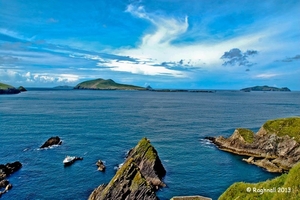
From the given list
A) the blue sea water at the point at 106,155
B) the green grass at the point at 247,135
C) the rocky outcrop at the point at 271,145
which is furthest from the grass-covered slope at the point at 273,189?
the green grass at the point at 247,135

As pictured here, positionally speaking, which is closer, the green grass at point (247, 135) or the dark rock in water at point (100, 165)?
the dark rock in water at point (100, 165)

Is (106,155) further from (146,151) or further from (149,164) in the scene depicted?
(149,164)

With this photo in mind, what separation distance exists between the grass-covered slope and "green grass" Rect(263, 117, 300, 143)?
52.6m

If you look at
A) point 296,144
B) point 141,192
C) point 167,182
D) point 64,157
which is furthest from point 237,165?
point 64,157

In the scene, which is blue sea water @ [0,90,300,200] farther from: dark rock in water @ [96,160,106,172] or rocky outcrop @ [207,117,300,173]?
rocky outcrop @ [207,117,300,173]

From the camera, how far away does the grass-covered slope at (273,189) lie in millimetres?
19594

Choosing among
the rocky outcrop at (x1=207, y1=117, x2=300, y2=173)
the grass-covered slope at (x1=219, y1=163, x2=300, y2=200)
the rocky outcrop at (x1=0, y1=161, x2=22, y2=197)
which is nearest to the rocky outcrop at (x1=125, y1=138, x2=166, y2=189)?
the rocky outcrop at (x1=0, y1=161, x2=22, y2=197)

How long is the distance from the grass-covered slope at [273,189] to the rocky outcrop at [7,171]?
4585 cm

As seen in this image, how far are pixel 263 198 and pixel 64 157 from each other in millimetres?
59635

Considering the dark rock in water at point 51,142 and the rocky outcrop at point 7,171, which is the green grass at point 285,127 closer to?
the dark rock in water at point 51,142

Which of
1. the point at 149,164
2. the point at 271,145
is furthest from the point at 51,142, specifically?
the point at 271,145

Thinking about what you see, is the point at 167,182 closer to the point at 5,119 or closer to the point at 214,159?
the point at 214,159

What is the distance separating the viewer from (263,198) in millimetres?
22000

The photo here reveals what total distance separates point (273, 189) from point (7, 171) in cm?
5767
